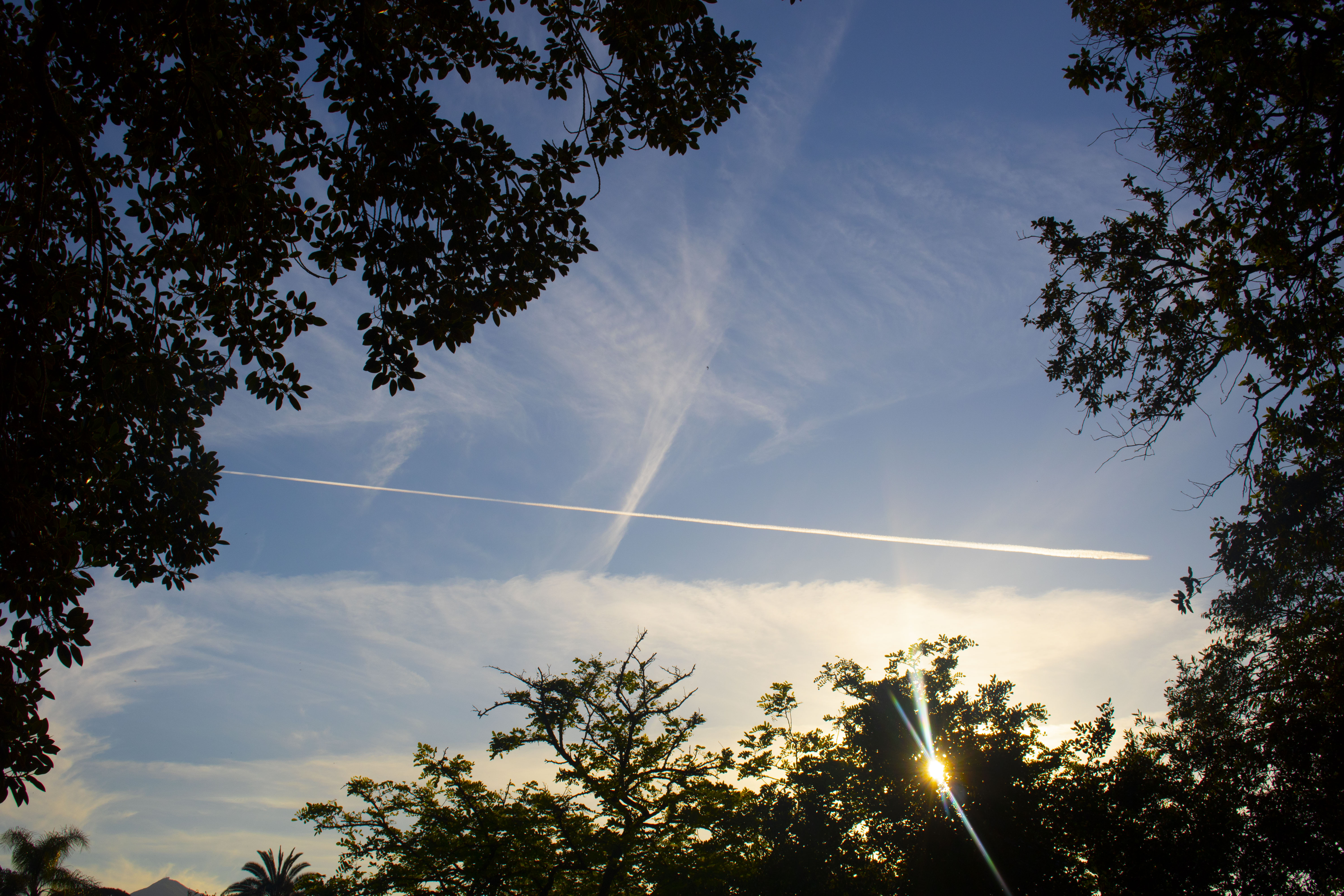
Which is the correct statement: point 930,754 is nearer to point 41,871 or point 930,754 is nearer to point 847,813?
point 847,813

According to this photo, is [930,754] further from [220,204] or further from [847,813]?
[220,204]

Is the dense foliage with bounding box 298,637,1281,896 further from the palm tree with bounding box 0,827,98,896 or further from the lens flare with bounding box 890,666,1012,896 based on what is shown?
the palm tree with bounding box 0,827,98,896

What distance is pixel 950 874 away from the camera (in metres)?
22.0

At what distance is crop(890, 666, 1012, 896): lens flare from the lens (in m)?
21.7

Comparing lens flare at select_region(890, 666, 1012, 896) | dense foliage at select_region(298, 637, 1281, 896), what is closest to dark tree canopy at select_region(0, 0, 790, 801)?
dense foliage at select_region(298, 637, 1281, 896)

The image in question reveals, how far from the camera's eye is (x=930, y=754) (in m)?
26.3

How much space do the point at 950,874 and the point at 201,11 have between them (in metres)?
27.6

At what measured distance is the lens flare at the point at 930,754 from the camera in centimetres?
2170

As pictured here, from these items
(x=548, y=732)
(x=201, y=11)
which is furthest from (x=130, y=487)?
(x=548, y=732)

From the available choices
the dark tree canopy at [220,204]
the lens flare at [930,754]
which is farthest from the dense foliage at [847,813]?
the dark tree canopy at [220,204]

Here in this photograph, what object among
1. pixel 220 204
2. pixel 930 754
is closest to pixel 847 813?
pixel 930 754

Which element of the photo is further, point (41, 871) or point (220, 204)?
point (41, 871)

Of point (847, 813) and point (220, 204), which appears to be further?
point (847, 813)

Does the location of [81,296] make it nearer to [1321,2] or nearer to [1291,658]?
[1321,2]
